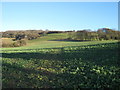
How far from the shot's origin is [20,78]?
642cm

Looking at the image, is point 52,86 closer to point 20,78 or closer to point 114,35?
point 20,78

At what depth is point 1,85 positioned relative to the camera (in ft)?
19.0

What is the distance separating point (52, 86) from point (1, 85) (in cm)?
234

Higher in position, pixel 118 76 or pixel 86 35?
pixel 86 35

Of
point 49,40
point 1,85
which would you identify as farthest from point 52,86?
point 49,40

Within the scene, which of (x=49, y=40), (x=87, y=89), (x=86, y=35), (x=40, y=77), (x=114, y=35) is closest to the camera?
(x=87, y=89)

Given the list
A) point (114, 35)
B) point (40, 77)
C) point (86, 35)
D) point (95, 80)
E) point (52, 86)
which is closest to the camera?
point (52, 86)

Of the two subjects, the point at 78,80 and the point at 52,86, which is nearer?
the point at 52,86

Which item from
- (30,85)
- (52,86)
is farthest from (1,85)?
(52,86)

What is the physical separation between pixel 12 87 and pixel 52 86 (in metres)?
1.71

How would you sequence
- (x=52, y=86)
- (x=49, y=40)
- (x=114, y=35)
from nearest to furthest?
(x=52, y=86) < (x=114, y=35) < (x=49, y=40)

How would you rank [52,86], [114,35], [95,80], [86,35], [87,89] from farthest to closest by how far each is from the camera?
1. [86,35]
2. [114,35]
3. [95,80]
4. [52,86]
5. [87,89]

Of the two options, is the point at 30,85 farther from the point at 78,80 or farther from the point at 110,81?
the point at 110,81

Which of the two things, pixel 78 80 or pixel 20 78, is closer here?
pixel 78 80
